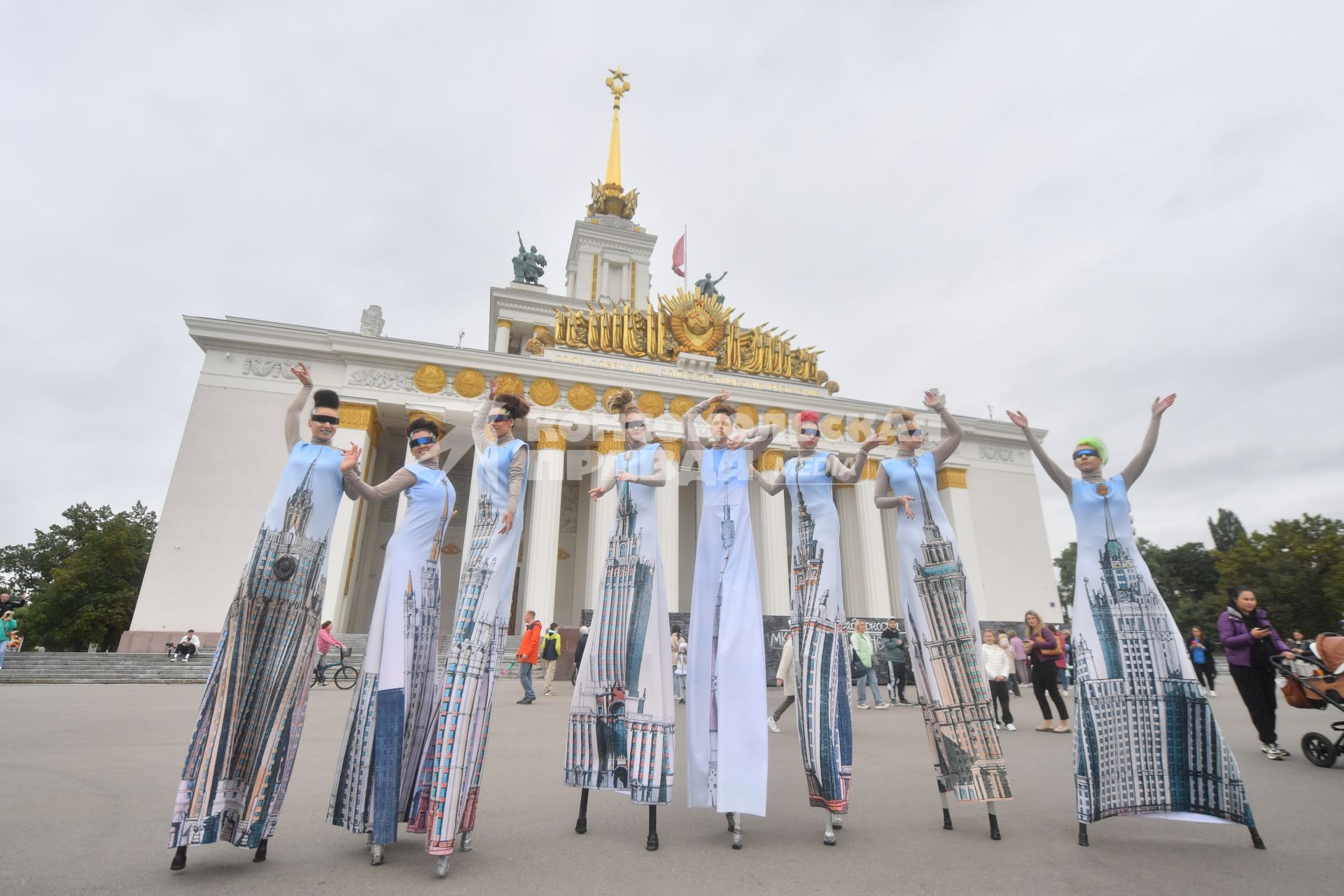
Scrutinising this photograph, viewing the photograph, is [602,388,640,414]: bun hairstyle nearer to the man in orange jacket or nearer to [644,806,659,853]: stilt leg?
[644,806,659,853]: stilt leg

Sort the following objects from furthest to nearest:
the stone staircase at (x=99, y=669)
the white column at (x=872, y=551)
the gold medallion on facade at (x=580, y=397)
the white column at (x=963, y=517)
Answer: the white column at (x=963, y=517) → the white column at (x=872, y=551) → the gold medallion on facade at (x=580, y=397) → the stone staircase at (x=99, y=669)

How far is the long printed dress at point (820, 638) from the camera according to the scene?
3.93 meters

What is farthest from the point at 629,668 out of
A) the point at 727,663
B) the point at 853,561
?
the point at 853,561

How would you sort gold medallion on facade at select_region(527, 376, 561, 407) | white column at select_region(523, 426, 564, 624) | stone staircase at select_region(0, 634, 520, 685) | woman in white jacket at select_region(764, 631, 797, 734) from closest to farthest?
woman in white jacket at select_region(764, 631, 797, 734), stone staircase at select_region(0, 634, 520, 685), white column at select_region(523, 426, 564, 624), gold medallion on facade at select_region(527, 376, 561, 407)

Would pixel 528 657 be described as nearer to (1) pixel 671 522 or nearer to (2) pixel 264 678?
(2) pixel 264 678

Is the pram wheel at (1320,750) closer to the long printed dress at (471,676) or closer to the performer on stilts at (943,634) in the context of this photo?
the performer on stilts at (943,634)

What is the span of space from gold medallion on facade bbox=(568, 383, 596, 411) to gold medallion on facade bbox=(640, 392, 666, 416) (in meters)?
2.02

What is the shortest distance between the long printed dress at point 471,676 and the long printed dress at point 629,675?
651mm

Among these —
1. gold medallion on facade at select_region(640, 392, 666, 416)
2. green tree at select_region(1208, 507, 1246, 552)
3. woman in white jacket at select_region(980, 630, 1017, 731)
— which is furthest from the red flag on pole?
green tree at select_region(1208, 507, 1246, 552)

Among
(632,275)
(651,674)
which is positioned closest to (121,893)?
(651,674)

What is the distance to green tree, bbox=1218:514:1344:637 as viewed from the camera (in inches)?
1362

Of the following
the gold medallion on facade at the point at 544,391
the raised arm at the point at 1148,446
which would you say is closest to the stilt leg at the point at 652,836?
the raised arm at the point at 1148,446

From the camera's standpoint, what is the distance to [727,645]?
13.5 feet

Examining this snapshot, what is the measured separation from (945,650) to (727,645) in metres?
1.52
